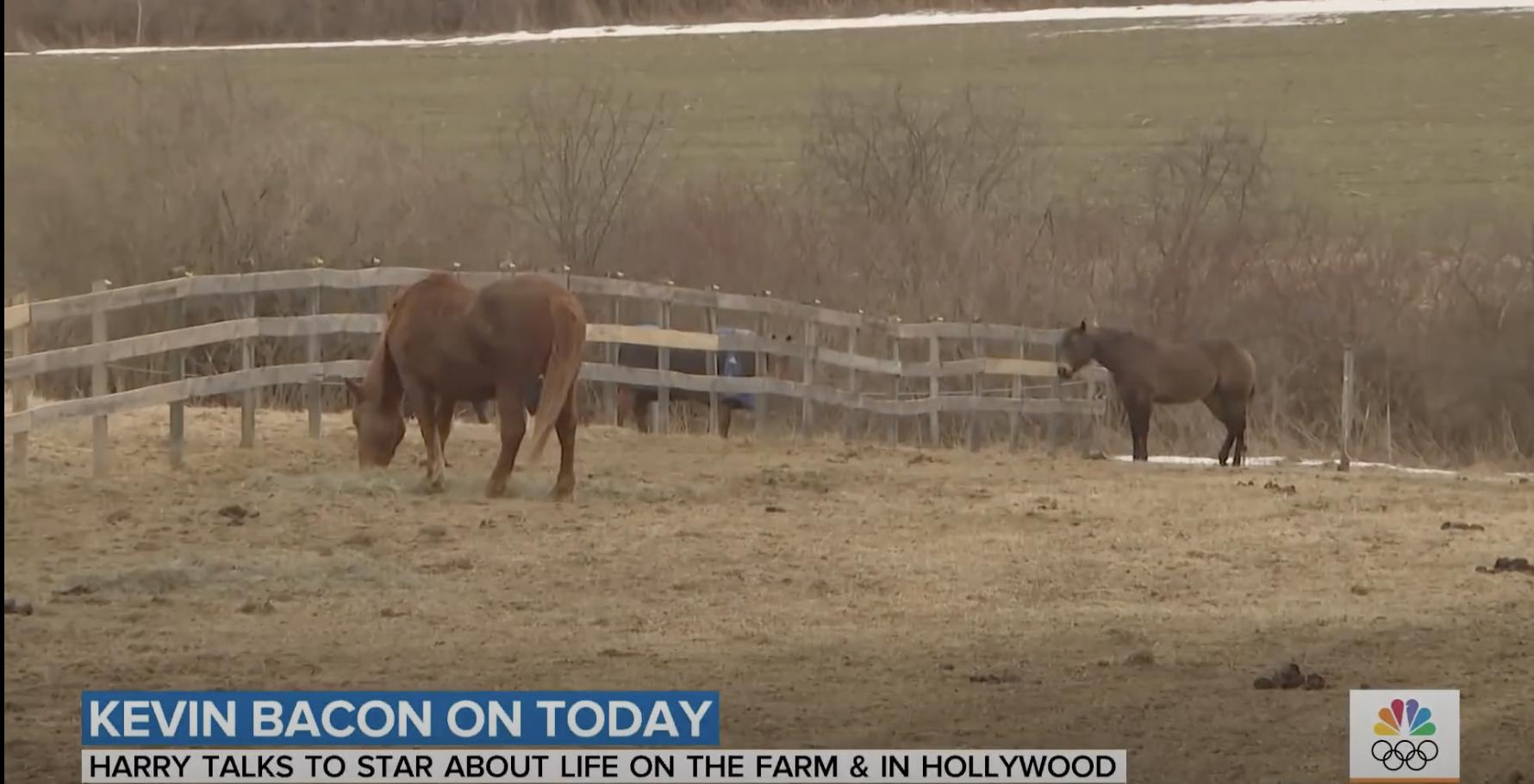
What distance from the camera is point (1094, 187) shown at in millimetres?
30094

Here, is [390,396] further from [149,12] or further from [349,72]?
[349,72]

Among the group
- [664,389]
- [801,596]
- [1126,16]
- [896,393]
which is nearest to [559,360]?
[801,596]

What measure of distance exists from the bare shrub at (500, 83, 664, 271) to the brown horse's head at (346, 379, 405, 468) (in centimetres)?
1284

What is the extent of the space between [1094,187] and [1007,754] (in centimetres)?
2466

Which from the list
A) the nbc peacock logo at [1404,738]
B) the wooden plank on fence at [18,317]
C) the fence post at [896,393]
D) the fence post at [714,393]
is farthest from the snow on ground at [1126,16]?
the nbc peacock logo at [1404,738]

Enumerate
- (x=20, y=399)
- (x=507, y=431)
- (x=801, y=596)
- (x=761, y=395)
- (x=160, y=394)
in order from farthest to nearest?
(x=761, y=395)
(x=160, y=394)
(x=20, y=399)
(x=507, y=431)
(x=801, y=596)

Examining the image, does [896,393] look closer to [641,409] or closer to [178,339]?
[641,409]

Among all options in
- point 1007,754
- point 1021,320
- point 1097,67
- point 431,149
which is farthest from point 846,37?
point 1007,754

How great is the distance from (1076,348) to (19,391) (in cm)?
933

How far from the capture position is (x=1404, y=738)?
19.7 ft

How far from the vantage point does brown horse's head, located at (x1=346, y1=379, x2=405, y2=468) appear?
38.6 ft

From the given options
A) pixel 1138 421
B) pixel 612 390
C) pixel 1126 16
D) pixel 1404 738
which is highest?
pixel 1126 16

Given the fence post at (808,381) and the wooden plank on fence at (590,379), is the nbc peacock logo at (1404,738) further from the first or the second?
the fence post at (808,381)

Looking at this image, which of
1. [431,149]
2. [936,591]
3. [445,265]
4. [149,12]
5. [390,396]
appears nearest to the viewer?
[936,591]
